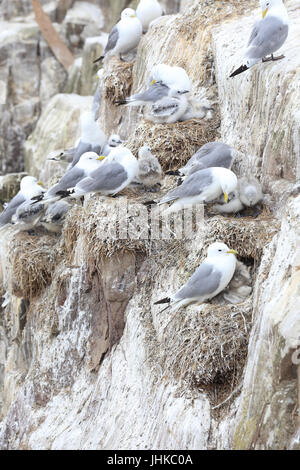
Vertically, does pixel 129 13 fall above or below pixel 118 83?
above

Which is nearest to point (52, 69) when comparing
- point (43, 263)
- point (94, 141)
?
point (94, 141)

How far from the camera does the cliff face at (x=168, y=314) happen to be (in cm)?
463

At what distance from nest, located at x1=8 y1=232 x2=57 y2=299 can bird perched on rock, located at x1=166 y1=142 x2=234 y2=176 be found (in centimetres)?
191

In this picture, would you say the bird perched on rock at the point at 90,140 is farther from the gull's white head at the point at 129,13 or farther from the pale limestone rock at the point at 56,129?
the pale limestone rock at the point at 56,129

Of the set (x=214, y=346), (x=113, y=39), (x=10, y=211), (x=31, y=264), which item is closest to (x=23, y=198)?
→ (x=10, y=211)

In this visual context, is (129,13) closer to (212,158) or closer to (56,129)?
(212,158)

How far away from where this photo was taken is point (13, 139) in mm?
15727

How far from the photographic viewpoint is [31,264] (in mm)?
7758

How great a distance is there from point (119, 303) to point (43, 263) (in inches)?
60.0

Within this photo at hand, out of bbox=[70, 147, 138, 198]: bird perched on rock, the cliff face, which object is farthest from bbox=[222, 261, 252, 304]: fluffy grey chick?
bbox=[70, 147, 138, 198]: bird perched on rock

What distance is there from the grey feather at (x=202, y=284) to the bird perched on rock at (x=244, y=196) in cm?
86

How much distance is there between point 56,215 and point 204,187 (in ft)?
7.47

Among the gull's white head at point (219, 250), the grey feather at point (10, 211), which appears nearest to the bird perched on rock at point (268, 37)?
the gull's white head at point (219, 250)

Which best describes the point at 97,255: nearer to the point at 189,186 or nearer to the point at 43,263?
the point at 189,186
